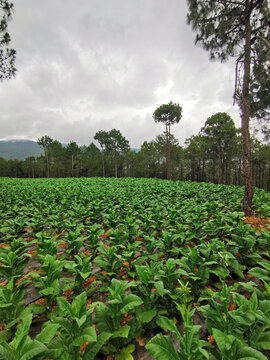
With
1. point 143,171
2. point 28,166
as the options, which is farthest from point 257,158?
point 28,166

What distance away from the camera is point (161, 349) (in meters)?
1.64

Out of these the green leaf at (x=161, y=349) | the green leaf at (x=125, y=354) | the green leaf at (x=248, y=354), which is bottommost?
the green leaf at (x=125, y=354)

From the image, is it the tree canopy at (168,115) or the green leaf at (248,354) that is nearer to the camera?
the green leaf at (248,354)

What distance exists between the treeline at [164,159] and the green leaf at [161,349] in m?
33.4

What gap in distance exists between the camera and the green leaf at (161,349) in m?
1.60

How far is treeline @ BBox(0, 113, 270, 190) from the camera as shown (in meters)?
31.3

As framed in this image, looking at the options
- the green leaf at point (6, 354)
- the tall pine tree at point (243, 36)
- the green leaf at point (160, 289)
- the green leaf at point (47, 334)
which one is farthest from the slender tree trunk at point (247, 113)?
the green leaf at point (6, 354)

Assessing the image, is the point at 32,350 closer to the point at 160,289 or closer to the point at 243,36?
the point at 160,289

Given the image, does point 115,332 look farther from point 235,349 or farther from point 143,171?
point 143,171

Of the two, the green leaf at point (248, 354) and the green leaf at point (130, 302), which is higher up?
the green leaf at point (130, 302)

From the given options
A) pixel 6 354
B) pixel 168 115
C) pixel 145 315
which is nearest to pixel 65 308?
pixel 6 354

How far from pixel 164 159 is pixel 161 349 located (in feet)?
167

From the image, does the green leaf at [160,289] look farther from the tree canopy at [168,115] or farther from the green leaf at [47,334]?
the tree canopy at [168,115]

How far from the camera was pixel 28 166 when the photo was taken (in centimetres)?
6981
